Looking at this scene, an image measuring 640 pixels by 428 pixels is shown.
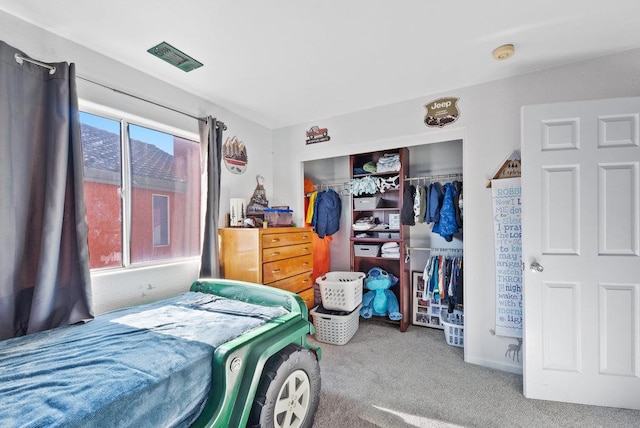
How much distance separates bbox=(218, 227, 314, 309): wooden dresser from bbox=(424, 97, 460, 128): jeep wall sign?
1.61 meters

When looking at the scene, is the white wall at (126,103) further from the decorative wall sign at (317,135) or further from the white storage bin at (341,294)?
the white storage bin at (341,294)

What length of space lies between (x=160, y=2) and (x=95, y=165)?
3.72 feet

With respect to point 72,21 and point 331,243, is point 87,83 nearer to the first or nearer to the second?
point 72,21

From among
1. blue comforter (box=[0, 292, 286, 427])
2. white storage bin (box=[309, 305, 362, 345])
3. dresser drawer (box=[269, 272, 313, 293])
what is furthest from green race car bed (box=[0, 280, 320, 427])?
white storage bin (box=[309, 305, 362, 345])

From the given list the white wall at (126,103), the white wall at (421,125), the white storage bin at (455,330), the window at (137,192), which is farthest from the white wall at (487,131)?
the window at (137,192)

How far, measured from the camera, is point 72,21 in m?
1.54

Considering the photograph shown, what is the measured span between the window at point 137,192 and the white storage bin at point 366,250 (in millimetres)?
1736

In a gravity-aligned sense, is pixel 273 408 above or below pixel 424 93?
below

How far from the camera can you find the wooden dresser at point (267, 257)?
2.28m

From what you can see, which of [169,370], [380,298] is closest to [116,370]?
[169,370]

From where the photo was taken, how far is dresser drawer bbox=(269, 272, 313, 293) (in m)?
2.46

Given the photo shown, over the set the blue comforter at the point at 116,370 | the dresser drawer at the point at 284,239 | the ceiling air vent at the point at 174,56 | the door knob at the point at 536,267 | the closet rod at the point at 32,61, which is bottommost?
the blue comforter at the point at 116,370

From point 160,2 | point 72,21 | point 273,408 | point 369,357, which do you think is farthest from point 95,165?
point 369,357

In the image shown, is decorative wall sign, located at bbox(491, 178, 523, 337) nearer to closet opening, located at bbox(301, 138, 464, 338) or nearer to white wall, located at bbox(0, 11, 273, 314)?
closet opening, located at bbox(301, 138, 464, 338)
